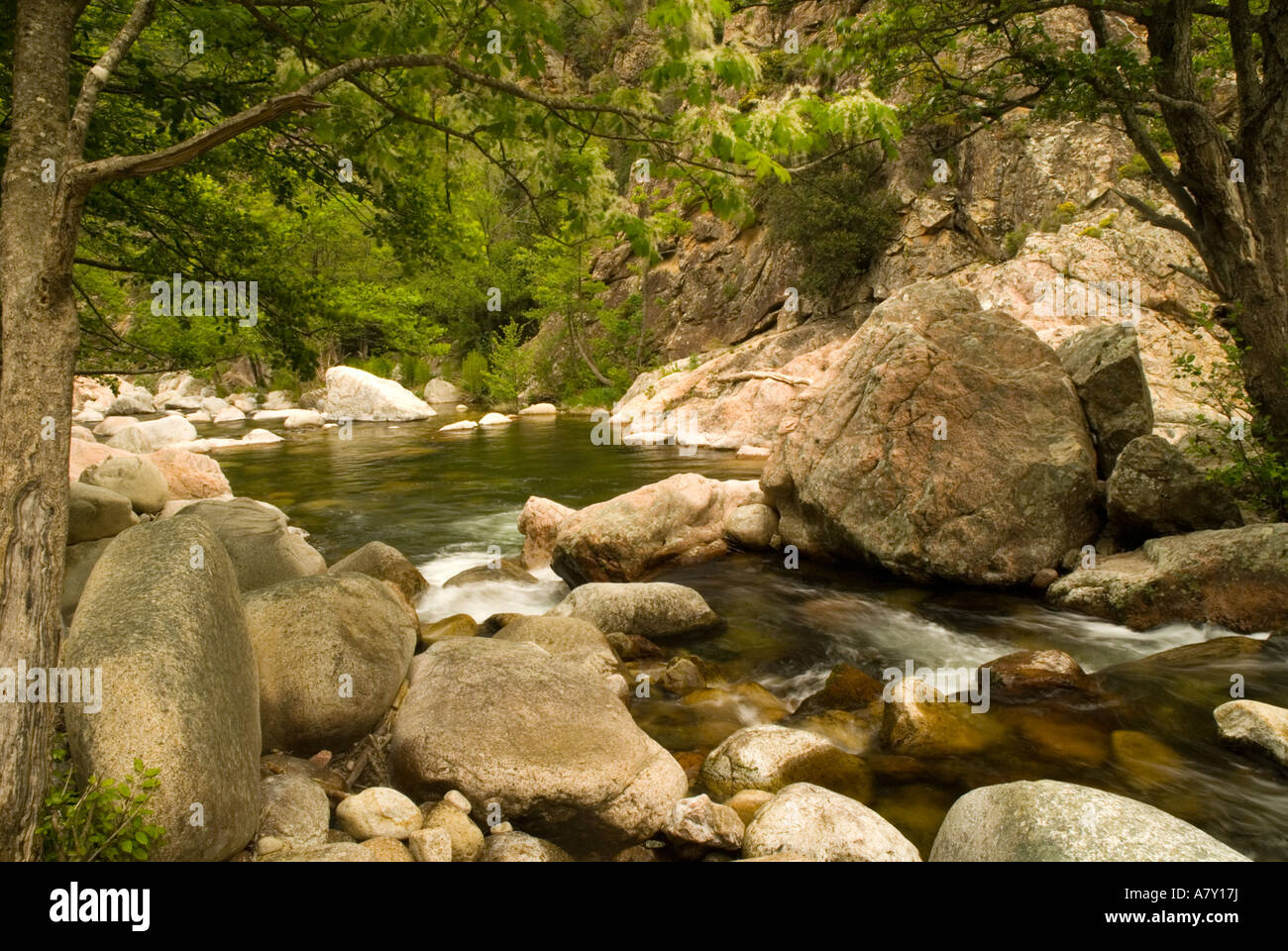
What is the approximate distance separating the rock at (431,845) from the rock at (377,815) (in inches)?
5.6

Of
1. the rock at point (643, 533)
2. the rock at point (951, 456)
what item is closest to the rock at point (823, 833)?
the rock at point (951, 456)

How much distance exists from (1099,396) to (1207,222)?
225 cm

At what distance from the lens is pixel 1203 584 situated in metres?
7.31

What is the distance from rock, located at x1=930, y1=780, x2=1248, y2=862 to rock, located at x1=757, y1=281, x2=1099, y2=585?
5.41 metres

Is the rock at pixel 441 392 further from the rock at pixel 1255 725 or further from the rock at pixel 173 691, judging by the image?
the rock at pixel 1255 725

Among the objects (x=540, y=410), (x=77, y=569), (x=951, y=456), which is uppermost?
(x=540, y=410)

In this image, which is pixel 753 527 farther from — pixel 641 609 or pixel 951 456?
pixel 641 609

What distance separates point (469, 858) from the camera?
3.97 m

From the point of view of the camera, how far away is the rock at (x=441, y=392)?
47.1 m

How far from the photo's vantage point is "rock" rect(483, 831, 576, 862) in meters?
3.98

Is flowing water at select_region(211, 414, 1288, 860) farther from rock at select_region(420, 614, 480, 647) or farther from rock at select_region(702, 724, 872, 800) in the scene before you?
Answer: rock at select_region(420, 614, 480, 647)

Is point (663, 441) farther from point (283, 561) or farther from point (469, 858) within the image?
point (469, 858)

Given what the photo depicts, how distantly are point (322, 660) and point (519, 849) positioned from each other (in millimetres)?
2027

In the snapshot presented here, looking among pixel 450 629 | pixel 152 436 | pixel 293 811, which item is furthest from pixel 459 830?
pixel 152 436
